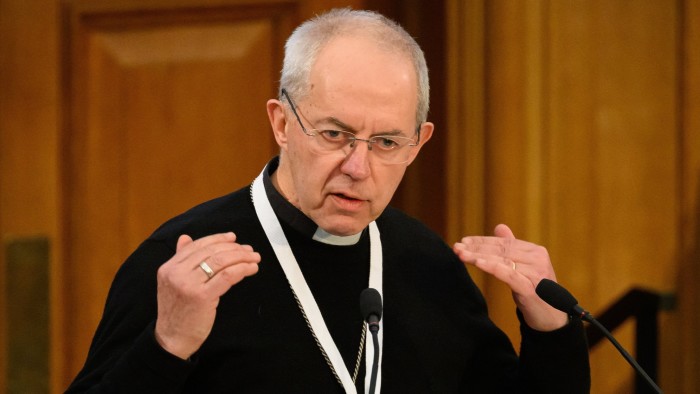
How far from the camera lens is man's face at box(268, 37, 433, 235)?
232cm

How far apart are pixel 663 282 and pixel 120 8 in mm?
2321

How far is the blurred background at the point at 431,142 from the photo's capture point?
3998 mm

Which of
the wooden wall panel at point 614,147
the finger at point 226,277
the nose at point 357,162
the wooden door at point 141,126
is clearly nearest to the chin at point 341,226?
the nose at point 357,162

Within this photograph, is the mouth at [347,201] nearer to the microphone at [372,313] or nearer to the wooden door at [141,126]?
the microphone at [372,313]

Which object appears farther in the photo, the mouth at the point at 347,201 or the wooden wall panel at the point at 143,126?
the wooden wall panel at the point at 143,126

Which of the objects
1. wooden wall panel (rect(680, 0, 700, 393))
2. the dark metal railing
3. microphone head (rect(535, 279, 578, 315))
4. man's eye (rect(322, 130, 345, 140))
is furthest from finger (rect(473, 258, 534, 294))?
wooden wall panel (rect(680, 0, 700, 393))

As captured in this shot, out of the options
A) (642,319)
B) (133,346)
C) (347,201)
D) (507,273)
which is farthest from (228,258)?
(642,319)

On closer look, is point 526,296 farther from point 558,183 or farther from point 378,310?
point 558,183

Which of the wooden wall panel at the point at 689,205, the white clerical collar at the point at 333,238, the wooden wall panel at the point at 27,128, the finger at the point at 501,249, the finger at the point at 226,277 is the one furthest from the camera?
the wooden wall panel at the point at 27,128

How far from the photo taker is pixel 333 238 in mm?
2590

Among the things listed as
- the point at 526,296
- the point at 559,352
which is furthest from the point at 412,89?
the point at 559,352

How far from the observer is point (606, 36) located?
4004 millimetres

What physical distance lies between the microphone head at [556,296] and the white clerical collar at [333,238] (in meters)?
0.51

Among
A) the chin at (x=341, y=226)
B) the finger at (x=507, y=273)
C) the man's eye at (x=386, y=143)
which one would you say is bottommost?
Result: the finger at (x=507, y=273)
